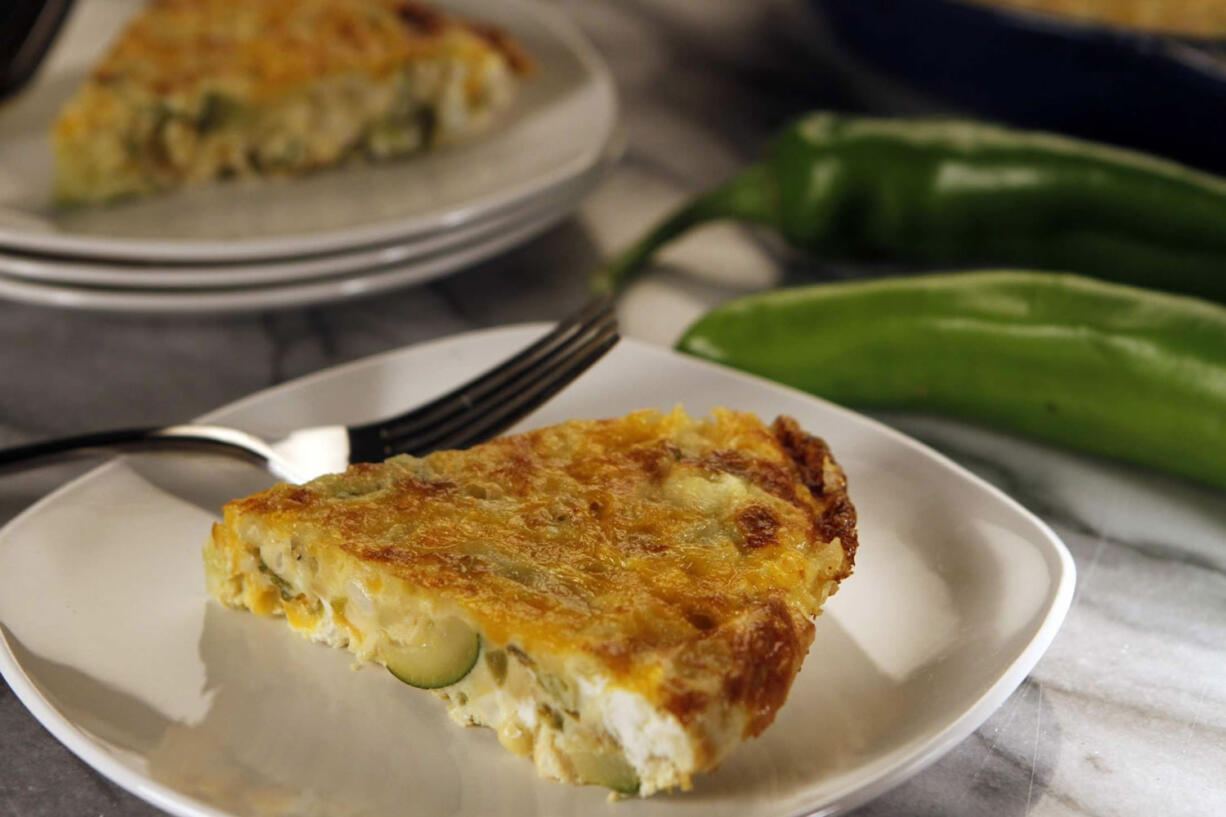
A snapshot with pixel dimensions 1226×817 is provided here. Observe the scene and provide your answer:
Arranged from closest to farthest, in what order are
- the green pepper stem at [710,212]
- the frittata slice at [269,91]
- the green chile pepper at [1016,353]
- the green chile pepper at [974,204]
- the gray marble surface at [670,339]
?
the gray marble surface at [670,339], the green chile pepper at [1016,353], the green chile pepper at [974,204], the green pepper stem at [710,212], the frittata slice at [269,91]

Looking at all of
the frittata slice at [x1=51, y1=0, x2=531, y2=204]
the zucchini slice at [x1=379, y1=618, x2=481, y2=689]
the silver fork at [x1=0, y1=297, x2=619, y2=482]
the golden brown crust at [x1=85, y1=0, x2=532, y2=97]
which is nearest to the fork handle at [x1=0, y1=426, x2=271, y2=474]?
the silver fork at [x1=0, y1=297, x2=619, y2=482]

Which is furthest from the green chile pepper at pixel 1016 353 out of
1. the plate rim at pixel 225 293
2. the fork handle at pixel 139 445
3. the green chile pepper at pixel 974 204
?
the fork handle at pixel 139 445

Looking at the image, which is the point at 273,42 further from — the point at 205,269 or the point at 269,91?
the point at 205,269

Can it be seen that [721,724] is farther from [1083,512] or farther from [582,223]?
[582,223]

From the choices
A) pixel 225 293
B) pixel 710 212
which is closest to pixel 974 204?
pixel 710 212

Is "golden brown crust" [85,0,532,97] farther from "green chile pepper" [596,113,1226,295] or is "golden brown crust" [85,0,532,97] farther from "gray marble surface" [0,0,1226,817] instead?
"green chile pepper" [596,113,1226,295]

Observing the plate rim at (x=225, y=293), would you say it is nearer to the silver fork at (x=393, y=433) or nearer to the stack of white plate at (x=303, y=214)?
the stack of white plate at (x=303, y=214)
